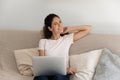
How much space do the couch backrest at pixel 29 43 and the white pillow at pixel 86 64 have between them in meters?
0.09

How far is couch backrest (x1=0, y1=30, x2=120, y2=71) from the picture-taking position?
2270 millimetres

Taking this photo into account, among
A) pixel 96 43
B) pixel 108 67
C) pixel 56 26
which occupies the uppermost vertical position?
pixel 56 26

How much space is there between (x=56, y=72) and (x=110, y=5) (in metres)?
1.01

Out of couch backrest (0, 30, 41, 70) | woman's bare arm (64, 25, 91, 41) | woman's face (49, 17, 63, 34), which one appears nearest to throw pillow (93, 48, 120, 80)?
woman's bare arm (64, 25, 91, 41)

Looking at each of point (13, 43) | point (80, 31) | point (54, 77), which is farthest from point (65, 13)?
point (54, 77)

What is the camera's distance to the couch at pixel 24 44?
2264 mm

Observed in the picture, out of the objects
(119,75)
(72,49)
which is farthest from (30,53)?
(119,75)

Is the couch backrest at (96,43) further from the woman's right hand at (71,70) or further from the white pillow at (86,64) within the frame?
the woman's right hand at (71,70)

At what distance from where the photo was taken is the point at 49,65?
2.06m

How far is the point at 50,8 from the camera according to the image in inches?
111

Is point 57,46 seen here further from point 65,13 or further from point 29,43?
point 65,13

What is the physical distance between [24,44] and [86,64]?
2.35 feet

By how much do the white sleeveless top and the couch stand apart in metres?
0.06

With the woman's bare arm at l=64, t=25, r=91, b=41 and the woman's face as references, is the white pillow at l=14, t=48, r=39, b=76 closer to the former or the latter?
the woman's face
